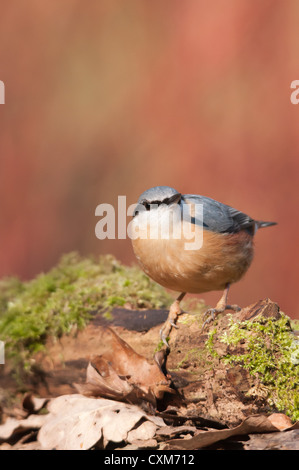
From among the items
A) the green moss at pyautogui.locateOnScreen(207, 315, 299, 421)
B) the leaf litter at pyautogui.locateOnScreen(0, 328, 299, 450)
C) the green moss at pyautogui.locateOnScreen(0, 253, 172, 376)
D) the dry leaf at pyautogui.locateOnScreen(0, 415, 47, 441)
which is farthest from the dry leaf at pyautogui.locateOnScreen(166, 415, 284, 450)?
the green moss at pyautogui.locateOnScreen(0, 253, 172, 376)

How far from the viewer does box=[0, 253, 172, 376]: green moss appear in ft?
9.09

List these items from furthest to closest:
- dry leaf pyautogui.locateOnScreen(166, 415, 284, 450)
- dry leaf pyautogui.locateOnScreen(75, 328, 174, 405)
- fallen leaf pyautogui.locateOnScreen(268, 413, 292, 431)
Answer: dry leaf pyautogui.locateOnScreen(75, 328, 174, 405)
fallen leaf pyautogui.locateOnScreen(268, 413, 292, 431)
dry leaf pyautogui.locateOnScreen(166, 415, 284, 450)

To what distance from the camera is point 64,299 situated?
2938 mm

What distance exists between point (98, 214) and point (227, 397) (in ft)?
10.1

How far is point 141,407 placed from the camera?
80.7 inches

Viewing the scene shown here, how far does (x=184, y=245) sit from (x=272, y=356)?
2.29 ft

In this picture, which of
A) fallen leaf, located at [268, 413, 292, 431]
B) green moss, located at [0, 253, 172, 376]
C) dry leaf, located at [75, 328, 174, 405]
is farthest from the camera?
green moss, located at [0, 253, 172, 376]

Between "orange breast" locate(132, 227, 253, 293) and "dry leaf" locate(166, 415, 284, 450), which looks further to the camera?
"orange breast" locate(132, 227, 253, 293)

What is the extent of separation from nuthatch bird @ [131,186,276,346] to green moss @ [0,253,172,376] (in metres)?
0.46

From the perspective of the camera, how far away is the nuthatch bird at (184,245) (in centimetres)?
239

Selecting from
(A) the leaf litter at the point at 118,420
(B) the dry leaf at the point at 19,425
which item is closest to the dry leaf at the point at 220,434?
(A) the leaf litter at the point at 118,420

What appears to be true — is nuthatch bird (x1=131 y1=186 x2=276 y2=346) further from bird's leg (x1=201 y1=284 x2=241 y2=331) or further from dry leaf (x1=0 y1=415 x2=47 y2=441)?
dry leaf (x1=0 y1=415 x2=47 y2=441)

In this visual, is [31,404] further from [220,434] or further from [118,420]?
[220,434]

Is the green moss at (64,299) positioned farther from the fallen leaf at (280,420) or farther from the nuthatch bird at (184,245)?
the fallen leaf at (280,420)
